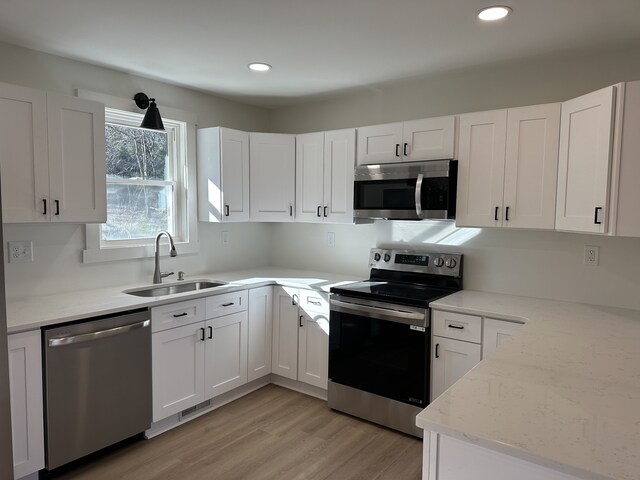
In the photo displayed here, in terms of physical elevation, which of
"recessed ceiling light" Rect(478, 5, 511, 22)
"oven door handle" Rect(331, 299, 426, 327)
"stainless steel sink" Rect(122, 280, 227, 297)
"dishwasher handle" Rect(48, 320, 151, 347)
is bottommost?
"dishwasher handle" Rect(48, 320, 151, 347)

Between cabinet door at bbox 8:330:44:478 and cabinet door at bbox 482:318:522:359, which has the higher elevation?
cabinet door at bbox 482:318:522:359

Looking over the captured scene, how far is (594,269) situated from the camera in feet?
8.86

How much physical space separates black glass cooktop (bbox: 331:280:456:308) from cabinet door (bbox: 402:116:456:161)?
0.91m

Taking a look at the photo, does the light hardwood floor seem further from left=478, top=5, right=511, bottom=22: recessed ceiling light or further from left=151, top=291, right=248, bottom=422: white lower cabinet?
left=478, top=5, right=511, bottom=22: recessed ceiling light

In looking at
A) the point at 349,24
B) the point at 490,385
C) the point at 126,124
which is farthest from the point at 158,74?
the point at 490,385

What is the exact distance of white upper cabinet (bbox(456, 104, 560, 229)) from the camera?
2555 mm

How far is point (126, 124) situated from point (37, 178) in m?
0.98

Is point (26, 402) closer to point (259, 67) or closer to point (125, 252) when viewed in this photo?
point (125, 252)

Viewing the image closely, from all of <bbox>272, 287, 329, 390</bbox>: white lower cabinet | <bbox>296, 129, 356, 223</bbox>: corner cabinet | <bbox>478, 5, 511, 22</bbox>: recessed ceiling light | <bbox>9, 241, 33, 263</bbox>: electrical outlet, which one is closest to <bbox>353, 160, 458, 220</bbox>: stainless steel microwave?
<bbox>296, 129, 356, 223</bbox>: corner cabinet

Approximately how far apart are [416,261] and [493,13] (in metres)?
1.74

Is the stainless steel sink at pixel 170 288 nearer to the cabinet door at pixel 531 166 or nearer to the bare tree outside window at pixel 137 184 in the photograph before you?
the bare tree outside window at pixel 137 184

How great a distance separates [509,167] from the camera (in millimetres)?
2676

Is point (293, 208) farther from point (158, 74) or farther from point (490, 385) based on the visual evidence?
point (490, 385)

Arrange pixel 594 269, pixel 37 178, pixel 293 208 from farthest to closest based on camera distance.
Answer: pixel 293 208 → pixel 594 269 → pixel 37 178
